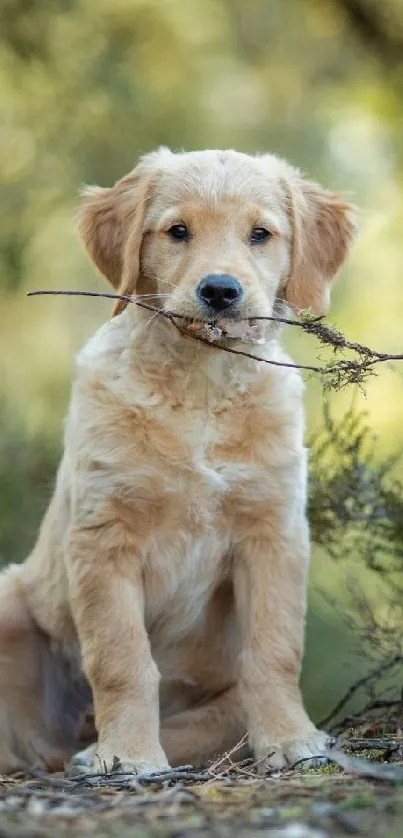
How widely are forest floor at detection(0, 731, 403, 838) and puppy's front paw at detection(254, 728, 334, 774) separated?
1.76ft

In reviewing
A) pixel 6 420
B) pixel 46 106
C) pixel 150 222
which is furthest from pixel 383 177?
pixel 150 222

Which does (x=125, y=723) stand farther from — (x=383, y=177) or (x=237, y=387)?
(x=383, y=177)

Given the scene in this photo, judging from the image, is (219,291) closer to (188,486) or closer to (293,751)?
(188,486)

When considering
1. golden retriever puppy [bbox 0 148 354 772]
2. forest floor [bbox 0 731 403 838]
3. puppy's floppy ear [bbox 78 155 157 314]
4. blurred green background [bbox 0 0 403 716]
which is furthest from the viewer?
blurred green background [bbox 0 0 403 716]

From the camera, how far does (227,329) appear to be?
4082mm

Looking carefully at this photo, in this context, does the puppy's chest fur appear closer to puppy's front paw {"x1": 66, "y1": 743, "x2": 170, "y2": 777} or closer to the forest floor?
puppy's front paw {"x1": 66, "y1": 743, "x2": 170, "y2": 777}

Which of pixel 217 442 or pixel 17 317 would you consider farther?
pixel 17 317

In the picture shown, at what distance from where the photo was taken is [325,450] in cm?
554

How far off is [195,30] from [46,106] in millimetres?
1317

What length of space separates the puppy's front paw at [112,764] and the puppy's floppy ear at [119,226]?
5.06 ft

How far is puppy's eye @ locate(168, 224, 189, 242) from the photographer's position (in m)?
4.35

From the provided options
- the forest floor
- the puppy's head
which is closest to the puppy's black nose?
the puppy's head

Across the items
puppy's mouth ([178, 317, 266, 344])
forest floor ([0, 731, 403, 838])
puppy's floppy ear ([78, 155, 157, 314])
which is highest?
puppy's floppy ear ([78, 155, 157, 314])

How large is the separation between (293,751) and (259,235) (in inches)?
68.3
